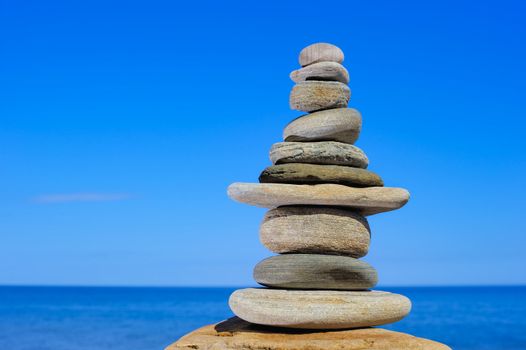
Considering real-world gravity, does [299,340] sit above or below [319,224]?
below

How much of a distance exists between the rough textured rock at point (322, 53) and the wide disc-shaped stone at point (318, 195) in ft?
7.40

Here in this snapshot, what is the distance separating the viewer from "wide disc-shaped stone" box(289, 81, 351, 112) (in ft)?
39.5

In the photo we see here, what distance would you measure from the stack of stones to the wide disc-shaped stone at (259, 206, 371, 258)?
0.02m

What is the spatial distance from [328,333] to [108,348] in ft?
106

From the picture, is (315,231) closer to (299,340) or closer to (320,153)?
(320,153)

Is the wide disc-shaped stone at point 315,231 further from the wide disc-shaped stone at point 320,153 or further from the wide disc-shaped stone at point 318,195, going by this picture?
the wide disc-shaped stone at point 320,153

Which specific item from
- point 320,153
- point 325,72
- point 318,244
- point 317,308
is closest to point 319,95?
point 325,72

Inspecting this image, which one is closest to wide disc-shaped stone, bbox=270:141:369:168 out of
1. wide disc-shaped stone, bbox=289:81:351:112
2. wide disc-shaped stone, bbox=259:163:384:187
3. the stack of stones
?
the stack of stones

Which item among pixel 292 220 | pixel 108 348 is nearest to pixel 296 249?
pixel 292 220

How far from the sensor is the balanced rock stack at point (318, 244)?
10.7 meters

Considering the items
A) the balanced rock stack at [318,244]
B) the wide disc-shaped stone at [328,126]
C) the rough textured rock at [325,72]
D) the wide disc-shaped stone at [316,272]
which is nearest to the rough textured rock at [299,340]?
the balanced rock stack at [318,244]

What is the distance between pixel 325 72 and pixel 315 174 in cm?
181

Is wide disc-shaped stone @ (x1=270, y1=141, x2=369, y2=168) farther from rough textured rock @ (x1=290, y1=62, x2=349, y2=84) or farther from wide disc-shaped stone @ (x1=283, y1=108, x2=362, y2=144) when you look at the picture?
rough textured rock @ (x1=290, y1=62, x2=349, y2=84)

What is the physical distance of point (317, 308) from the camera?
419 inches
